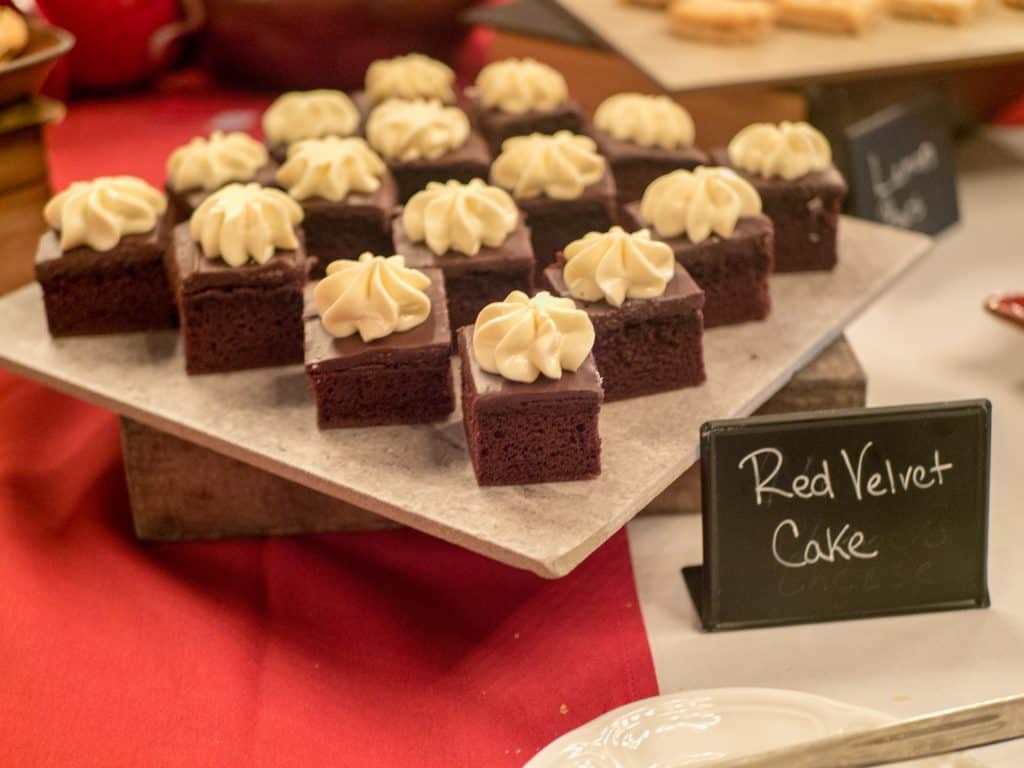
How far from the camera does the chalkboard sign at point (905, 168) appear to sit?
300 centimetres

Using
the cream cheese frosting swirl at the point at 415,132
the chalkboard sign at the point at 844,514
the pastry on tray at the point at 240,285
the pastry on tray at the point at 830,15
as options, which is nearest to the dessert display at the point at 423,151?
the cream cheese frosting swirl at the point at 415,132

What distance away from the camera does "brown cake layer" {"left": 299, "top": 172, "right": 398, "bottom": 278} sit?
2482 mm

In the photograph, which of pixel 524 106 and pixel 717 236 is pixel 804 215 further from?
pixel 524 106

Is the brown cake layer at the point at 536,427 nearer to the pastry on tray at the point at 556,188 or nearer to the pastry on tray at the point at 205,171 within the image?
the pastry on tray at the point at 556,188

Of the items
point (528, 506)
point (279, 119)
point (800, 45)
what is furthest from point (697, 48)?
point (528, 506)

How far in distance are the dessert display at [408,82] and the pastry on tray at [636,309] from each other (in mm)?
1085

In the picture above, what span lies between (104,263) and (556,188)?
36.4 inches

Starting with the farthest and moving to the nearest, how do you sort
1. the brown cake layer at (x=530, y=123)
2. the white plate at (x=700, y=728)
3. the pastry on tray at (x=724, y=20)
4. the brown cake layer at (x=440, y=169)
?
the pastry on tray at (x=724, y=20), the brown cake layer at (x=530, y=123), the brown cake layer at (x=440, y=169), the white plate at (x=700, y=728)

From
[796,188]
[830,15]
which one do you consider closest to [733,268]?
[796,188]

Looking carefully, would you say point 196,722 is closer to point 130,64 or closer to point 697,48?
point 697,48

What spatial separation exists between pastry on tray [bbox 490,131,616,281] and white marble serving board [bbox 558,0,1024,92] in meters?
0.61

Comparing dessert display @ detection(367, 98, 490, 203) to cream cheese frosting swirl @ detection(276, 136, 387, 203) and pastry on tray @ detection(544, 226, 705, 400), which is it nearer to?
cream cheese frosting swirl @ detection(276, 136, 387, 203)

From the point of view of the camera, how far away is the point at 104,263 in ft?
7.75

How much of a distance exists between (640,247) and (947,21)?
73.8 inches
